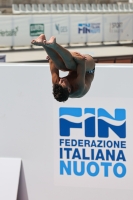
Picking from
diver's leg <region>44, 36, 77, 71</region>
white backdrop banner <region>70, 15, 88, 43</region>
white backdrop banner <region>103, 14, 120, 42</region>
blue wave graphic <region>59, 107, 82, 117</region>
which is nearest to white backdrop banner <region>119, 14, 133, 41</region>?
white backdrop banner <region>103, 14, 120, 42</region>

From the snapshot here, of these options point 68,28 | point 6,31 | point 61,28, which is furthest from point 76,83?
point 68,28

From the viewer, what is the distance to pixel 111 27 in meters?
23.0

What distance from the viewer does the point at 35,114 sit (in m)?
8.17

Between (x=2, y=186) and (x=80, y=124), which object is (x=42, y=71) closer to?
(x=80, y=124)

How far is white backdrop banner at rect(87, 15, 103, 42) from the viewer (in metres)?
22.3

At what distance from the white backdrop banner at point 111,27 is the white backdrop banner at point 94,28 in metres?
0.31

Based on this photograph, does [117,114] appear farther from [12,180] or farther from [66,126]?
[12,180]

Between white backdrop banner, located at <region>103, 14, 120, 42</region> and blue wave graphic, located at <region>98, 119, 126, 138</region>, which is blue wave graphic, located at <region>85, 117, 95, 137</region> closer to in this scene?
blue wave graphic, located at <region>98, 119, 126, 138</region>

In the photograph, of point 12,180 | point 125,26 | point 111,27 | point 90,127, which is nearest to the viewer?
point 90,127

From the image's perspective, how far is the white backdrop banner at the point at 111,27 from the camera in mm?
22747

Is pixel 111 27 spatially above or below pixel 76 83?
above

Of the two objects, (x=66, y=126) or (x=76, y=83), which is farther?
(x=66, y=126)

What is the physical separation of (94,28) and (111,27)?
1098 mm

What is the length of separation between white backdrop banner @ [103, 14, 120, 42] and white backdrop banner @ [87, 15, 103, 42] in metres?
0.31
